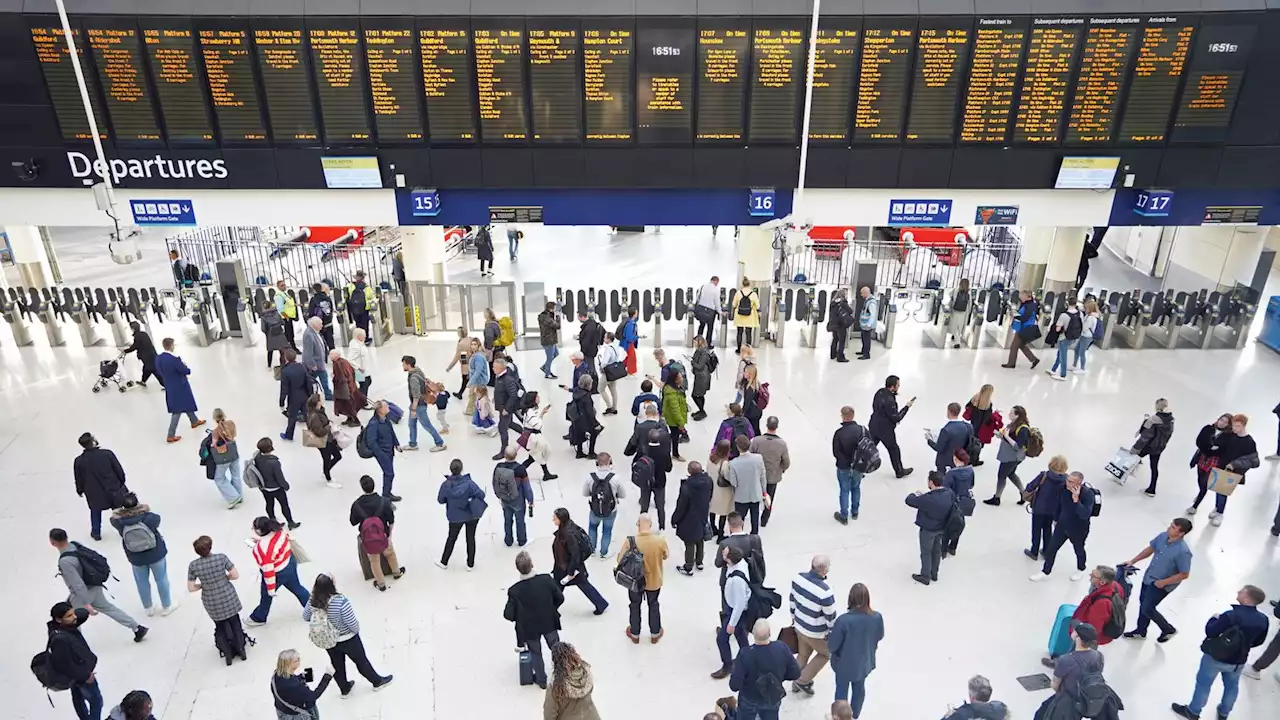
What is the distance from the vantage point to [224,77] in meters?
12.0

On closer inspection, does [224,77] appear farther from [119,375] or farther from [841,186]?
[841,186]

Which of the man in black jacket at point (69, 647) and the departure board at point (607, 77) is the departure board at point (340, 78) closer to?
the departure board at point (607, 77)

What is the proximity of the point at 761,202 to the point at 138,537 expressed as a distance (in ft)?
30.6

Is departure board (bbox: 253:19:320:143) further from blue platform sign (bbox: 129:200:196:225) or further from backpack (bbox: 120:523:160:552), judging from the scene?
backpack (bbox: 120:523:160:552)

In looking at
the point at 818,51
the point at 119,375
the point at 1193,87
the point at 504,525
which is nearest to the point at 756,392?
the point at 504,525

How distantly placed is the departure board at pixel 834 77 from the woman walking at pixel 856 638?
7.98m

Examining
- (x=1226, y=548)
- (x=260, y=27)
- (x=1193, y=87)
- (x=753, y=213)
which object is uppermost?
(x=260, y=27)

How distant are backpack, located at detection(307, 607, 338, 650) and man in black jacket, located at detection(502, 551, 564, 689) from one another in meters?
1.34

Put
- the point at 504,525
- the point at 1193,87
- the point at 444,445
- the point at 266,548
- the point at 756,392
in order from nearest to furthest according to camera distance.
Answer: the point at 266,548 < the point at 504,525 < the point at 756,392 < the point at 444,445 < the point at 1193,87

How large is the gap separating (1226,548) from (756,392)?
17.7 feet

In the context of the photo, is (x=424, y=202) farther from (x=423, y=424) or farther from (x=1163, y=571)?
(x=1163, y=571)

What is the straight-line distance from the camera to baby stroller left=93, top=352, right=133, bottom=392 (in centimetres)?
1278

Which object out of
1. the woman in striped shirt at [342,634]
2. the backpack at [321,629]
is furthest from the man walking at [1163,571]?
the backpack at [321,629]

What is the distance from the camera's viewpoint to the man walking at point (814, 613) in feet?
21.9
